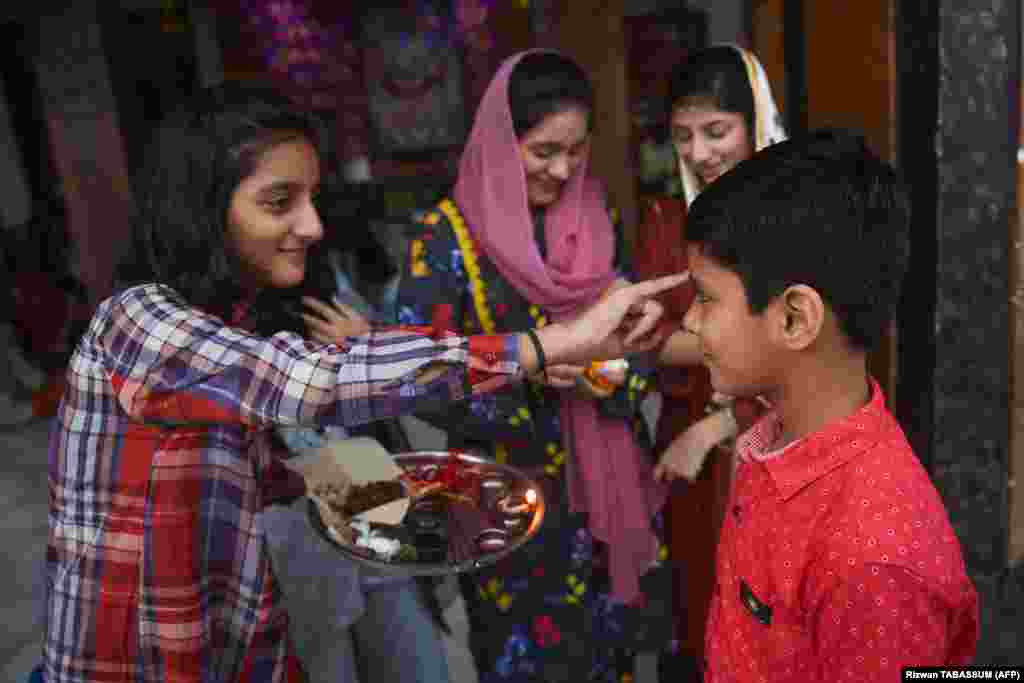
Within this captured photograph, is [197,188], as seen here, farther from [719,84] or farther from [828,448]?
[719,84]

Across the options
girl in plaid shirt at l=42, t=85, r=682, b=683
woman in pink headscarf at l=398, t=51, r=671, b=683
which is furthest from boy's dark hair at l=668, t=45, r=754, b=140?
girl in plaid shirt at l=42, t=85, r=682, b=683

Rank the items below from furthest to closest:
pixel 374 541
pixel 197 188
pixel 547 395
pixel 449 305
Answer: pixel 547 395, pixel 449 305, pixel 374 541, pixel 197 188

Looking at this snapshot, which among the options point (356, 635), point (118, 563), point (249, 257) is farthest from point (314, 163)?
point (356, 635)

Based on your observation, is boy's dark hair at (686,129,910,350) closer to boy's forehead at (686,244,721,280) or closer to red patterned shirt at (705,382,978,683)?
boy's forehead at (686,244,721,280)

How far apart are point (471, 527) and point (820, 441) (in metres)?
0.72

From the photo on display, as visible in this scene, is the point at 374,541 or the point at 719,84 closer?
the point at 374,541

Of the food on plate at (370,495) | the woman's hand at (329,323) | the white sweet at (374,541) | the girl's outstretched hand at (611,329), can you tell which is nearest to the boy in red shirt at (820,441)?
the girl's outstretched hand at (611,329)

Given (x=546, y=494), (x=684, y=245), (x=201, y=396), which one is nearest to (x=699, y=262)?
(x=201, y=396)

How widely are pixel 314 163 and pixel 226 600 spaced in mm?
745

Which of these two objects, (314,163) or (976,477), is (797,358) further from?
(976,477)

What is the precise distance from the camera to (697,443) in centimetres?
201

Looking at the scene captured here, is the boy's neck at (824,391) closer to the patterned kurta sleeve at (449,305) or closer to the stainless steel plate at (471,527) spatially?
the stainless steel plate at (471,527)

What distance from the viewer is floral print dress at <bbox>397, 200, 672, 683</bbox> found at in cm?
192

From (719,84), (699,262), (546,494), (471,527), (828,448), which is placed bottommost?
(546,494)
